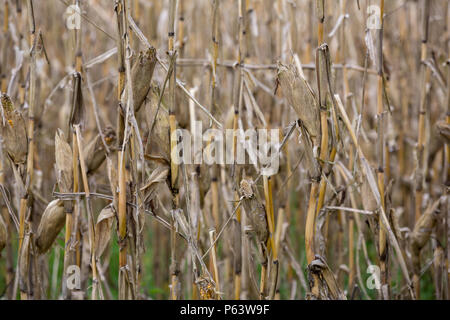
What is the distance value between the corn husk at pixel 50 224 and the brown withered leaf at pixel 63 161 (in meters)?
0.07

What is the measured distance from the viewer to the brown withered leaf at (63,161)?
100cm

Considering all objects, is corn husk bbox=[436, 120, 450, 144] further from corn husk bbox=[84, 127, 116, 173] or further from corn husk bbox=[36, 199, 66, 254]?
corn husk bbox=[36, 199, 66, 254]

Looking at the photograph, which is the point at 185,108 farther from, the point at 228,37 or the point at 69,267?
the point at 228,37

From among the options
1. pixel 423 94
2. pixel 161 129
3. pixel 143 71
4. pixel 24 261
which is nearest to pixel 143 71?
pixel 143 71

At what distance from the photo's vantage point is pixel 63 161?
39.5 inches

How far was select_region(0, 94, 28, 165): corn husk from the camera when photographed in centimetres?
98

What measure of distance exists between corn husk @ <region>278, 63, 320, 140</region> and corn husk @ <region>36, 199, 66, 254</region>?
1.88 feet

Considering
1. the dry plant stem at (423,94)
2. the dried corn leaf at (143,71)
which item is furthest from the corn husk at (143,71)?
the dry plant stem at (423,94)

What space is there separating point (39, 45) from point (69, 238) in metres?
0.44

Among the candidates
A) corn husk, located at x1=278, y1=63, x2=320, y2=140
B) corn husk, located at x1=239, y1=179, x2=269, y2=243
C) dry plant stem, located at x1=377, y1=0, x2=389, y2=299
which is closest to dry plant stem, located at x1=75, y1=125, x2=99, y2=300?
corn husk, located at x1=239, y1=179, x2=269, y2=243

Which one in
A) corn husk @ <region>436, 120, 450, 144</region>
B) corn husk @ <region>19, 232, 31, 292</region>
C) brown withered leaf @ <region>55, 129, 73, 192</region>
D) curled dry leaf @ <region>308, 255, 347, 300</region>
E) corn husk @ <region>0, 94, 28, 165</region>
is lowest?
curled dry leaf @ <region>308, 255, 347, 300</region>

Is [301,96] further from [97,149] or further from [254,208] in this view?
[97,149]

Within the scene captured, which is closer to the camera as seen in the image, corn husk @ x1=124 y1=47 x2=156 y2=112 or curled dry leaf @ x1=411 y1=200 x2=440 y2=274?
corn husk @ x1=124 y1=47 x2=156 y2=112

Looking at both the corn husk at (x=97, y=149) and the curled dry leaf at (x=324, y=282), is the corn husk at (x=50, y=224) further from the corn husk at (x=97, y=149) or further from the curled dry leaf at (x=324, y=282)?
the curled dry leaf at (x=324, y=282)
